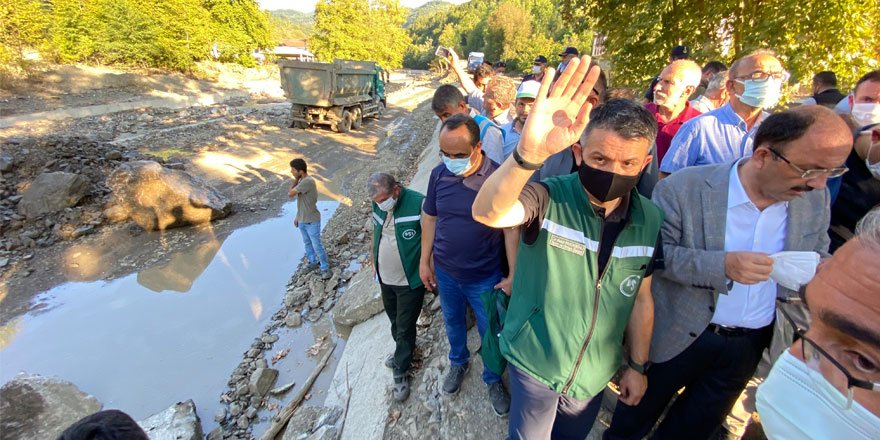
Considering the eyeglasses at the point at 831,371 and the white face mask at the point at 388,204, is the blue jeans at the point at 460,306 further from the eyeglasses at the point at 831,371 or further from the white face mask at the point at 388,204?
the eyeglasses at the point at 831,371

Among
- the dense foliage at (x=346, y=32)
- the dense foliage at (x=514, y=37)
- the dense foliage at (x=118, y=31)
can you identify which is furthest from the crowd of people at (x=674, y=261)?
the dense foliage at (x=514, y=37)

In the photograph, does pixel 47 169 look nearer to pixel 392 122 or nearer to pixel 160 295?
pixel 160 295

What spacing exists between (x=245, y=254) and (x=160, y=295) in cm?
142

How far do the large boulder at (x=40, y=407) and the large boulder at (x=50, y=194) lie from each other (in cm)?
527

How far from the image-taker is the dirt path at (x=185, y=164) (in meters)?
6.27

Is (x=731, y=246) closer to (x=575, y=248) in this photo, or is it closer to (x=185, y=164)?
(x=575, y=248)

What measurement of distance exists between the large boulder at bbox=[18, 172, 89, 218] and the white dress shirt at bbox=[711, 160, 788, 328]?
10497 millimetres

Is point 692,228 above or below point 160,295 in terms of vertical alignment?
above

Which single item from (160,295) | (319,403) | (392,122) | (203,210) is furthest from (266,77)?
(319,403)

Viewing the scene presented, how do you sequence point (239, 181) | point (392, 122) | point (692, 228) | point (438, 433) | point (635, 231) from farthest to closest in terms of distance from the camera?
point (392, 122), point (239, 181), point (438, 433), point (692, 228), point (635, 231)

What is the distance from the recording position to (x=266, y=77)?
3362 cm

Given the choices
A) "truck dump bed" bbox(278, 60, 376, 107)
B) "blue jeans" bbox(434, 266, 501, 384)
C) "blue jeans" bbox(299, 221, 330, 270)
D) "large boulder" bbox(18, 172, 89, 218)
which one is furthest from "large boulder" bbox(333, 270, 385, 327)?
"truck dump bed" bbox(278, 60, 376, 107)

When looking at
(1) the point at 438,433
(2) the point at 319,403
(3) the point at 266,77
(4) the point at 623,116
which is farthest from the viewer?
(3) the point at 266,77

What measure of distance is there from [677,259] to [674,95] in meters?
1.81
